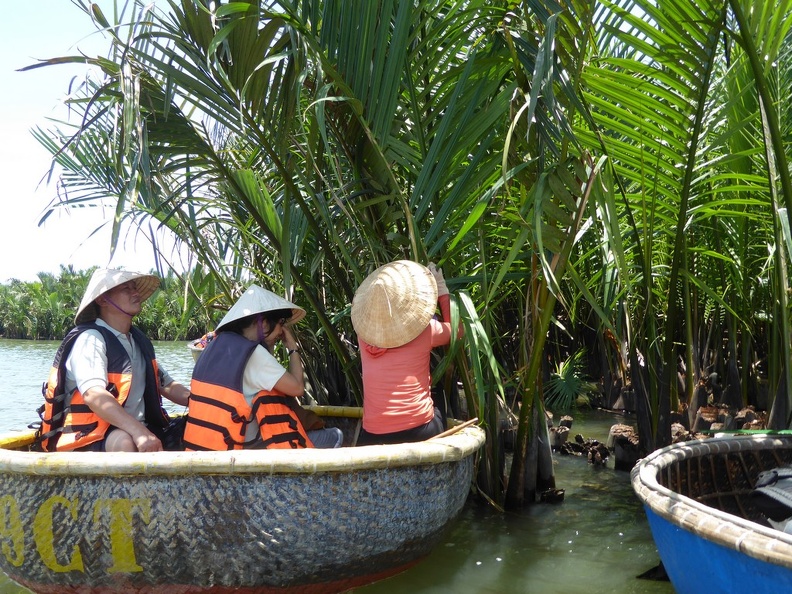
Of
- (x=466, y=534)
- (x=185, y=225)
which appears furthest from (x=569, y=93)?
(x=185, y=225)

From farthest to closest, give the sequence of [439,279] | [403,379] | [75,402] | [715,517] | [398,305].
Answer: [439,279]
[403,379]
[398,305]
[75,402]
[715,517]

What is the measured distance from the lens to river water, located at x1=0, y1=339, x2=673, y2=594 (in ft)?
9.82

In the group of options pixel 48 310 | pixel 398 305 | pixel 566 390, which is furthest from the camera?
pixel 48 310

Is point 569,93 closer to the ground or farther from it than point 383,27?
closer to the ground

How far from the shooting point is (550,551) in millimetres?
3318

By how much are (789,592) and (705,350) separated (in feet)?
15.2

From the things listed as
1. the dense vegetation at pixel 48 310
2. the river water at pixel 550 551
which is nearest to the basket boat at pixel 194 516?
the river water at pixel 550 551

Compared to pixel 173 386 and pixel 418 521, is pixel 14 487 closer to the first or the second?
pixel 173 386

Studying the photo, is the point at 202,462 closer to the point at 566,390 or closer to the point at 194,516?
the point at 194,516

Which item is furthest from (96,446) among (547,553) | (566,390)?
(566,390)

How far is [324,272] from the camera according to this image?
4668mm

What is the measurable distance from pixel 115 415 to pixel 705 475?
2495mm

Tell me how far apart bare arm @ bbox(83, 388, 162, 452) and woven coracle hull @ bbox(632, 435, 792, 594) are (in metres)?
1.87

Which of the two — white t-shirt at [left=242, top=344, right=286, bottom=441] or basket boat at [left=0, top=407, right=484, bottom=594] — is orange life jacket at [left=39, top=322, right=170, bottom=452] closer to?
basket boat at [left=0, top=407, right=484, bottom=594]
